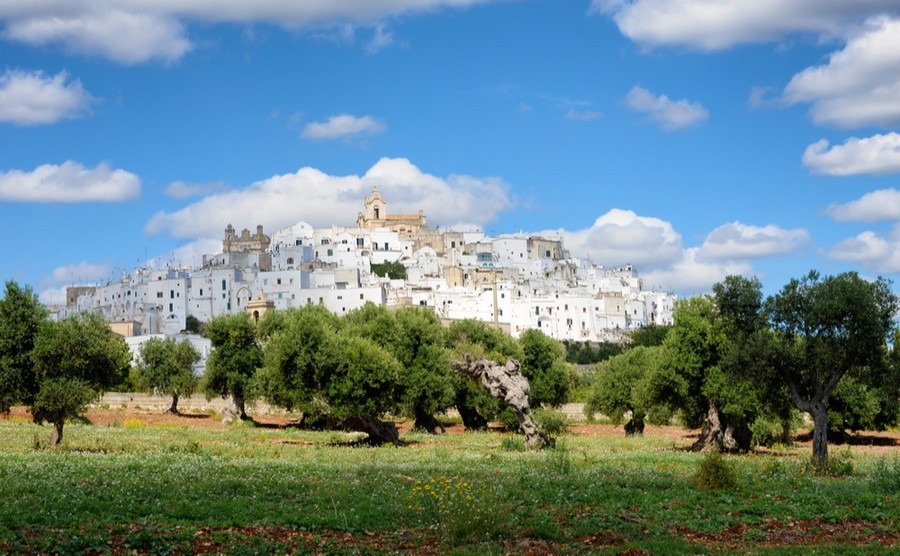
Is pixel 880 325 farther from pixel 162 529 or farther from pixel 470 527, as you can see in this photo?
pixel 162 529

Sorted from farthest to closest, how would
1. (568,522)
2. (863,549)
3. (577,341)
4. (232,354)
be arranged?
1. (577,341)
2. (232,354)
3. (568,522)
4. (863,549)

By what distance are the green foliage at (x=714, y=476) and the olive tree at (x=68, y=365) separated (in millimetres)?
22273

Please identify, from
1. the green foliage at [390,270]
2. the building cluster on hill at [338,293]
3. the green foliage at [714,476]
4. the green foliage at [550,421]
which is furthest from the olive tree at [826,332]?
the green foliage at [390,270]

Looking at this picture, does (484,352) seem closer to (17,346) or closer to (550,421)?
(550,421)

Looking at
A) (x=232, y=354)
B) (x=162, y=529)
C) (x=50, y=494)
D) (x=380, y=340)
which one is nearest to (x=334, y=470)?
(x=50, y=494)

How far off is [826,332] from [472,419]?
31954mm

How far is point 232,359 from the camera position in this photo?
6419 cm

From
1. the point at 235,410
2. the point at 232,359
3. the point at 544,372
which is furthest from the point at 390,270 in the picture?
the point at 232,359

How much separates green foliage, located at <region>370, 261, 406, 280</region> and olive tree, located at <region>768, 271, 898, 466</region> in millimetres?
154800

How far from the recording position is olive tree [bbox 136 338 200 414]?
76.4m

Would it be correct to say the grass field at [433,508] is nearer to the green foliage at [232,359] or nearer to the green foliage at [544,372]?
the green foliage at [232,359]

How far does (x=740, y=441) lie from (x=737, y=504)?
2211 centimetres

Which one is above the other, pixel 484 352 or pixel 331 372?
pixel 484 352

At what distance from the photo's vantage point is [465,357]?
41.8 meters
